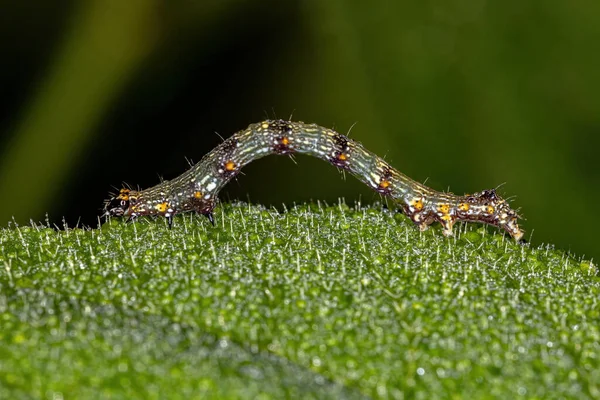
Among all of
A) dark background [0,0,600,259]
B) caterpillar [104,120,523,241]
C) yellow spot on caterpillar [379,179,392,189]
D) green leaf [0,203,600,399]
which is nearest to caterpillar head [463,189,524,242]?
caterpillar [104,120,523,241]

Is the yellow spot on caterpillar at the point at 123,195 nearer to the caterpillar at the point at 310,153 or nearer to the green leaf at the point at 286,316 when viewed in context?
the caterpillar at the point at 310,153

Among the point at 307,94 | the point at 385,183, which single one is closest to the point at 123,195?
the point at 385,183

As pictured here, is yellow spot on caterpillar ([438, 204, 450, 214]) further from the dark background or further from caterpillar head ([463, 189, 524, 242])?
the dark background

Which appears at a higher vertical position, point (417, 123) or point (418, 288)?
point (417, 123)

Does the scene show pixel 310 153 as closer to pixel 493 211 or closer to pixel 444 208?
pixel 444 208

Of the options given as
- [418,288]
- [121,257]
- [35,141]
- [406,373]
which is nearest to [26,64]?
[35,141]

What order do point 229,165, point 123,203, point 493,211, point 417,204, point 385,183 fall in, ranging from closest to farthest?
point 123,203 < point 417,204 < point 493,211 < point 229,165 < point 385,183

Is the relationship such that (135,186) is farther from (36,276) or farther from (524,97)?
(524,97)

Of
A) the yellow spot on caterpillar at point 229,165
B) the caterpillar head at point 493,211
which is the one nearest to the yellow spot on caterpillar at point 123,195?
the yellow spot on caterpillar at point 229,165
